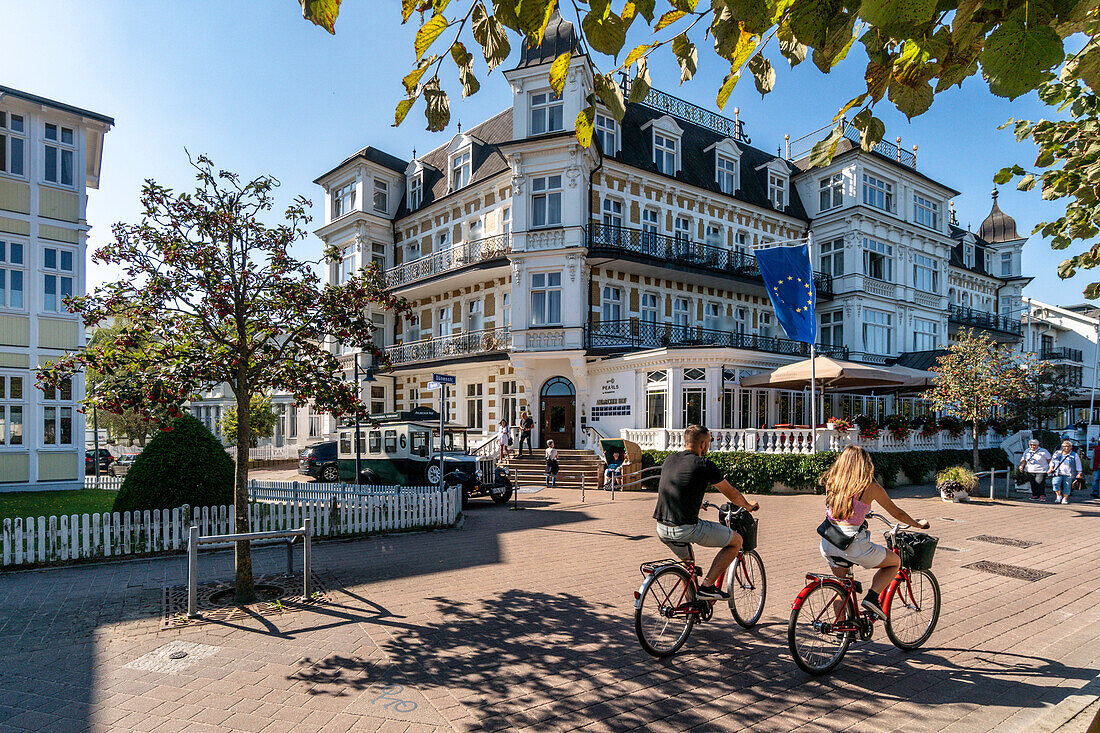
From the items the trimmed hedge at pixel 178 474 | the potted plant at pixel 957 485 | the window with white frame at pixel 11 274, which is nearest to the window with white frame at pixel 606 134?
the potted plant at pixel 957 485

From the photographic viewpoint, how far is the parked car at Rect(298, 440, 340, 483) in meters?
23.6

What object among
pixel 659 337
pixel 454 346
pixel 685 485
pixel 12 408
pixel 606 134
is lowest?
pixel 685 485

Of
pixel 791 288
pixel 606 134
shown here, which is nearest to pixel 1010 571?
pixel 791 288

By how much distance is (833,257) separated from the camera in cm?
3123

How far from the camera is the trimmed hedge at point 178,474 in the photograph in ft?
33.9

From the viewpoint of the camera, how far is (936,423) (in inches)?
845

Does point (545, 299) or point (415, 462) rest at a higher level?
point (545, 299)

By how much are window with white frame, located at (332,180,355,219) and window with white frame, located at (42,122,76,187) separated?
13.1m

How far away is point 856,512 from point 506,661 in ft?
10.4

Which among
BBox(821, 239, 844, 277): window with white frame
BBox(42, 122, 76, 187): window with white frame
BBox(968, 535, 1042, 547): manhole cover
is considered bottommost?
BBox(968, 535, 1042, 547): manhole cover

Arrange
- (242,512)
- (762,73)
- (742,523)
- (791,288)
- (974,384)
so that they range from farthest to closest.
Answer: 1. (974,384)
2. (791,288)
3. (242,512)
4. (742,523)
5. (762,73)

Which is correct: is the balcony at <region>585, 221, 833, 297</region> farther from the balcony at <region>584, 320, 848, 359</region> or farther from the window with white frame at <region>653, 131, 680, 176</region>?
the window with white frame at <region>653, 131, 680, 176</region>

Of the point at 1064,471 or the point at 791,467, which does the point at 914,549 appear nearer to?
the point at 791,467

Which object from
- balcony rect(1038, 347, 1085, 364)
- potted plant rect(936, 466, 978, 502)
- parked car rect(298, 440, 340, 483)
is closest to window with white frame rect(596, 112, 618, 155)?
parked car rect(298, 440, 340, 483)
